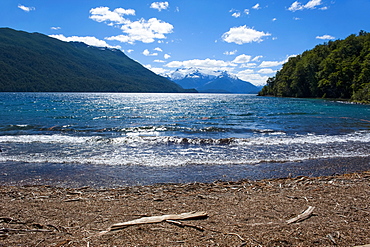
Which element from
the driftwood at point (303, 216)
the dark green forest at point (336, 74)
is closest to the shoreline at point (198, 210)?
the driftwood at point (303, 216)

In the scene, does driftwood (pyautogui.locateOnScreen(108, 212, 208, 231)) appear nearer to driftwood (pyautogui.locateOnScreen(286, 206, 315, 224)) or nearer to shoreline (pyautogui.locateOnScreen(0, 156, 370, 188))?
driftwood (pyautogui.locateOnScreen(286, 206, 315, 224))

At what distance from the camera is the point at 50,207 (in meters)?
6.97

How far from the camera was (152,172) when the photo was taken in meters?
11.6

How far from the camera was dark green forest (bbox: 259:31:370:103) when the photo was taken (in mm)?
85894

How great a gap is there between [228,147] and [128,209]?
11.7 meters

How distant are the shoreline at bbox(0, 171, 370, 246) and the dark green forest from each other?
278ft

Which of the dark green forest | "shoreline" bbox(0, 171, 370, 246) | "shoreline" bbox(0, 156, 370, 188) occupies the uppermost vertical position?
the dark green forest

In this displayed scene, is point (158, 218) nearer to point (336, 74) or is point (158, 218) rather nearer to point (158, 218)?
point (158, 218)

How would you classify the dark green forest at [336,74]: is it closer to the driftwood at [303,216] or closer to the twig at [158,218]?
the driftwood at [303,216]

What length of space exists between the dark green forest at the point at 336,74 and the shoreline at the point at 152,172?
79.2 m

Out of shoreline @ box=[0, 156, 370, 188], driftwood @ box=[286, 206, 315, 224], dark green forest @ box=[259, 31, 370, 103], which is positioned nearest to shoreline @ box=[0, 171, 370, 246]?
driftwood @ box=[286, 206, 315, 224]

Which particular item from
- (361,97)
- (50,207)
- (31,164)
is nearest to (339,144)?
(50,207)

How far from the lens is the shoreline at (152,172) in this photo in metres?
10.3

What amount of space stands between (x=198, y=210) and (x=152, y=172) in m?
5.48
